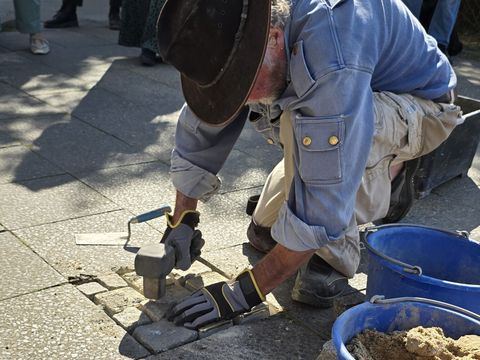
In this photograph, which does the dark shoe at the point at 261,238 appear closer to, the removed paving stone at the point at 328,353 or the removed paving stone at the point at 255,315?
the removed paving stone at the point at 255,315

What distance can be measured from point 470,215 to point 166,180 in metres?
1.68

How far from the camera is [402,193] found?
140 inches

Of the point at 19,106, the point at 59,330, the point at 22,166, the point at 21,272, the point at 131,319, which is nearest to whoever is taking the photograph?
the point at 59,330

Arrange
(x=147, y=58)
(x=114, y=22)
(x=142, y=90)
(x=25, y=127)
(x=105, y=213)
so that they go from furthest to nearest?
(x=114, y=22) → (x=147, y=58) → (x=142, y=90) → (x=25, y=127) → (x=105, y=213)

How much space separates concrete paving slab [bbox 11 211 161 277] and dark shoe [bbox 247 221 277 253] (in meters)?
0.44

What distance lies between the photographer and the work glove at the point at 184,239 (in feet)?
10.1

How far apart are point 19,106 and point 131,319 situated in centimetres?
284

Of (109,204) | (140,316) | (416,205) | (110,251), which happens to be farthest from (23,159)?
(416,205)

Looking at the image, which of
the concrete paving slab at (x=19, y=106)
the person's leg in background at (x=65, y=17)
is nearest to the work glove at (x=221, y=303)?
the concrete paving slab at (x=19, y=106)

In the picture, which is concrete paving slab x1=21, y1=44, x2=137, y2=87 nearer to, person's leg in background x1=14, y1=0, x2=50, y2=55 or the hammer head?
person's leg in background x1=14, y1=0, x2=50, y2=55

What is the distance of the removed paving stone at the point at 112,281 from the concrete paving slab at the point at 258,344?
51 cm

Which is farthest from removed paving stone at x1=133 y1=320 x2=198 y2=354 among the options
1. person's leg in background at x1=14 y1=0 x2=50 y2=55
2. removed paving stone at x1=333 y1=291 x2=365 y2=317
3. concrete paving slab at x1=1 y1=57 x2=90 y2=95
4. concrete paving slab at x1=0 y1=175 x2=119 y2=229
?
person's leg in background at x1=14 y1=0 x2=50 y2=55

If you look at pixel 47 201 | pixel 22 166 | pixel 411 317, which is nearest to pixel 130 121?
pixel 22 166

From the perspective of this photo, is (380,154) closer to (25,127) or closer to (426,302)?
(426,302)
